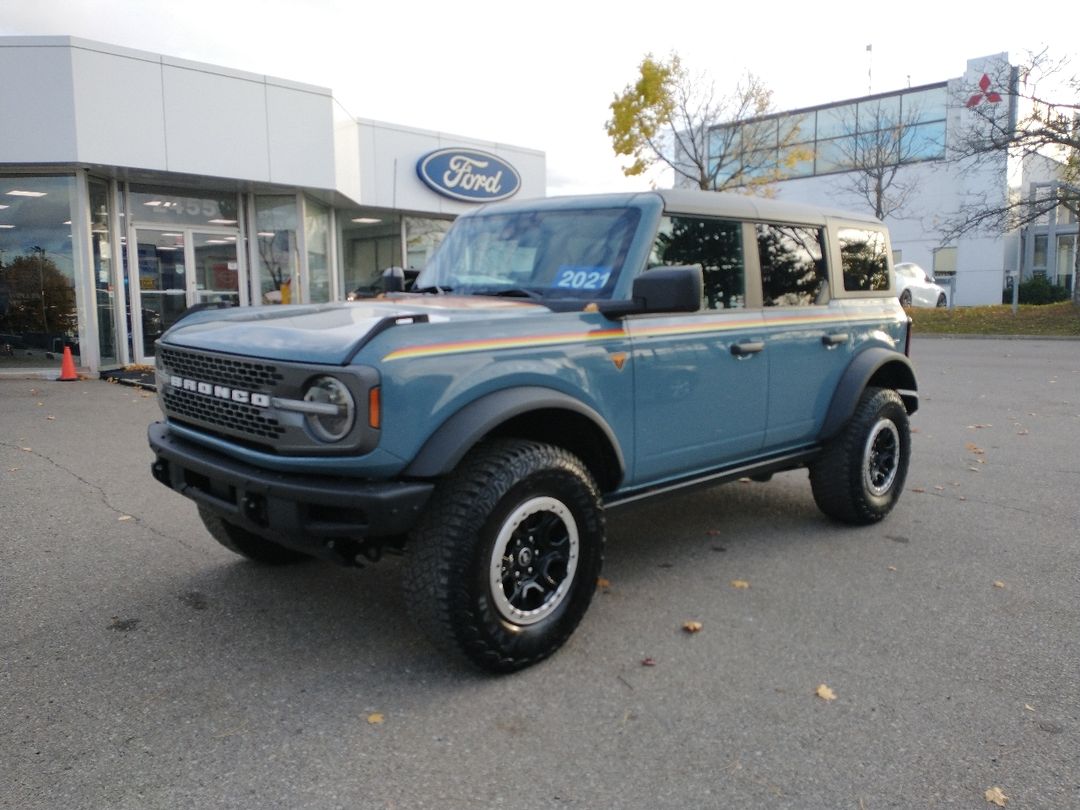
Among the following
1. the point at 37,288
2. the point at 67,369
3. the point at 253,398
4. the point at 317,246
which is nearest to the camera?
the point at 253,398

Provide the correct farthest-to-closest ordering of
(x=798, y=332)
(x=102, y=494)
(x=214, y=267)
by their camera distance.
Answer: (x=214, y=267)
(x=102, y=494)
(x=798, y=332)

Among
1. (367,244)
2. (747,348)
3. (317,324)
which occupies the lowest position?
(747,348)

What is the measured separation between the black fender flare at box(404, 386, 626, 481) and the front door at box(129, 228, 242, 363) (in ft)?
41.4

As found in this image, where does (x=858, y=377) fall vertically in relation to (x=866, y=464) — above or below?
above

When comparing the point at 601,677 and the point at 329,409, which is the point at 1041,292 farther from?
the point at 329,409

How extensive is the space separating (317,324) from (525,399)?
0.87 metres

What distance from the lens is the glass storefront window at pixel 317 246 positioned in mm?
16641

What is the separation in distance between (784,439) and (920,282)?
27398 millimetres

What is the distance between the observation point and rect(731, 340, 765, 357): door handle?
4352mm

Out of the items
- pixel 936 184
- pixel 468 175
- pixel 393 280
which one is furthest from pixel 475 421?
pixel 936 184

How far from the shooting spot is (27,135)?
40.7 feet

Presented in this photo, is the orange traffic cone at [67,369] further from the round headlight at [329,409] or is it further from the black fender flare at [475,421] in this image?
the black fender flare at [475,421]

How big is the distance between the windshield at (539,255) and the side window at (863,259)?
1887 millimetres

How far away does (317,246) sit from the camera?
56.7 feet
